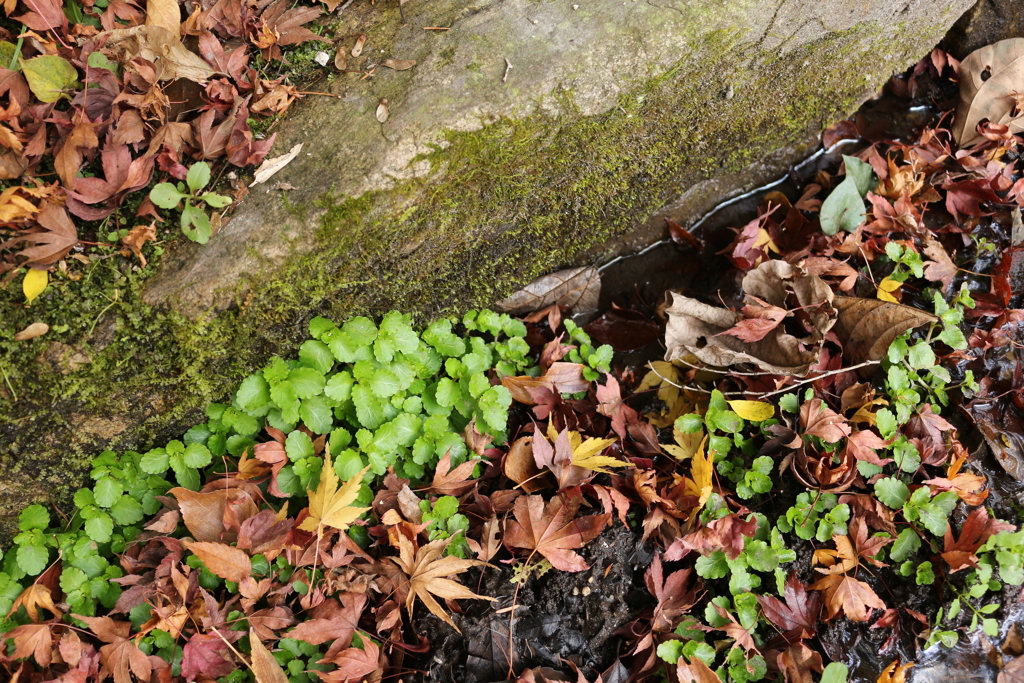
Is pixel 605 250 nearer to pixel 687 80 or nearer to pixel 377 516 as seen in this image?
pixel 687 80

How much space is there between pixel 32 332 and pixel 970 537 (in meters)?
3.51

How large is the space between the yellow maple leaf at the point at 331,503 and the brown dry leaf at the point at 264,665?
39 cm

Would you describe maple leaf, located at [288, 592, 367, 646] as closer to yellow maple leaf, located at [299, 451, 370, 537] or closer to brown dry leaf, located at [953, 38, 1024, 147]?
yellow maple leaf, located at [299, 451, 370, 537]

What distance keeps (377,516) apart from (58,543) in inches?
49.8

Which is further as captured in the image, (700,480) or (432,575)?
(700,480)

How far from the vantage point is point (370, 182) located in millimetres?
2418

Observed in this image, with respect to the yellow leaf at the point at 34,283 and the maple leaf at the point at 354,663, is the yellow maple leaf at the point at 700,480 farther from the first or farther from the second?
the yellow leaf at the point at 34,283

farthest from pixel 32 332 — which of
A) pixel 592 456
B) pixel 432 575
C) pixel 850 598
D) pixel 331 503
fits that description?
pixel 850 598

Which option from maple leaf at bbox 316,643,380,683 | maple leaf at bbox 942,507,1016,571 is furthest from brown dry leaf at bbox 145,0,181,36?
maple leaf at bbox 942,507,1016,571

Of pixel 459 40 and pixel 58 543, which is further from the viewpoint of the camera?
pixel 459 40

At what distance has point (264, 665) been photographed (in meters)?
2.07

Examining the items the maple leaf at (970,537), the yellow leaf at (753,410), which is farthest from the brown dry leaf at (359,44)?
the maple leaf at (970,537)

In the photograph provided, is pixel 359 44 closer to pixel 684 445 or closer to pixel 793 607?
pixel 684 445

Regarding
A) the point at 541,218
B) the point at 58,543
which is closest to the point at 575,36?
the point at 541,218
